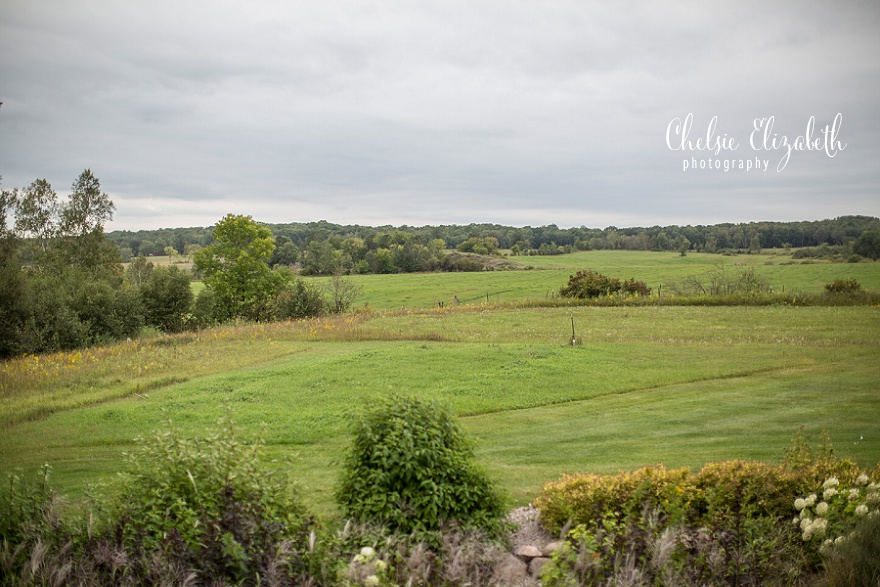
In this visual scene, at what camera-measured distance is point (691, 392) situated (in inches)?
658

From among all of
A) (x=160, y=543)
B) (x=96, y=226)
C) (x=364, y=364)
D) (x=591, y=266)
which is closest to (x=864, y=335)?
(x=364, y=364)

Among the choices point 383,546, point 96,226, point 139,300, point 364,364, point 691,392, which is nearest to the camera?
point 383,546

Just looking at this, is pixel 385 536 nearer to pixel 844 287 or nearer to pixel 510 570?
pixel 510 570

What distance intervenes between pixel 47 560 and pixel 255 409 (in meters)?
9.75

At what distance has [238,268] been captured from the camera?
55.8 metres

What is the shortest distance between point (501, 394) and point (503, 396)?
178mm

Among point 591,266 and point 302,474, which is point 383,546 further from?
point 591,266

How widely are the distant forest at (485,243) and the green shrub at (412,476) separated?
88761mm

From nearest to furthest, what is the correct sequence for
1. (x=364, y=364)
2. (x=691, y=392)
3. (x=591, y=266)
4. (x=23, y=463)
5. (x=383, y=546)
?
1. (x=383, y=546)
2. (x=23, y=463)
3. (x=691, y=392)
4. (x=364, y=364)
5. (x=591, y=266)

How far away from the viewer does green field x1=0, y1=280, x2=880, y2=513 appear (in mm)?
11398

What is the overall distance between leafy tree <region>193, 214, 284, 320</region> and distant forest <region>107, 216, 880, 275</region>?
122 feet

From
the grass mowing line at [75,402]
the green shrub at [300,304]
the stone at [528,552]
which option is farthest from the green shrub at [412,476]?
the green shrub at [300,304]

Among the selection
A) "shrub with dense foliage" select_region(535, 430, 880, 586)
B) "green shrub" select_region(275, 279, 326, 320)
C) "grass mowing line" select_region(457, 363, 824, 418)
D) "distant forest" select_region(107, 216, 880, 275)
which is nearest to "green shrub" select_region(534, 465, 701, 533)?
"shrub with dense foliage" select_region(535, 430, 880, 586)

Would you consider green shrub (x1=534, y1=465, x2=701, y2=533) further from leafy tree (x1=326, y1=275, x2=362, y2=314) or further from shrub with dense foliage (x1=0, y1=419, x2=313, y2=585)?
leafy tree (x1=326, y1=275, x2=362, y2=314)
